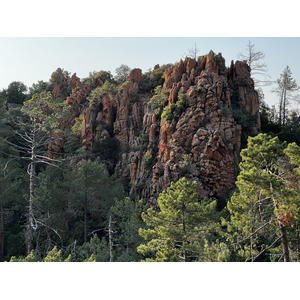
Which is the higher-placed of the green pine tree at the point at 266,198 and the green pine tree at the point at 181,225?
the green pine tree at the point at 266,198

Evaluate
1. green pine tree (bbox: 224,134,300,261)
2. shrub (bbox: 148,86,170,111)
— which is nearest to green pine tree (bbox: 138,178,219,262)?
green pine tree (bbox: 224,134,300,261)

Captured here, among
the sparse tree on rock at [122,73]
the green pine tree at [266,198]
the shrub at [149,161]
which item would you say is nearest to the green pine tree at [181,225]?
the green pine tree at [266,198]

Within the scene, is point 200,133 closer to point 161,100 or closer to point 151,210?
point 161,100

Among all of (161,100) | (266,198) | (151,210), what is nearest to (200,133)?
(161,100)

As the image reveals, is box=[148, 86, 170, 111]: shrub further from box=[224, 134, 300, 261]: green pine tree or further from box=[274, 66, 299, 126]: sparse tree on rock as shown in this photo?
box=[224, 134, 300, 261]: green pine tree

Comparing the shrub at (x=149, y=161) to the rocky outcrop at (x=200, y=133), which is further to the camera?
the shrub at (x=149, y=161)

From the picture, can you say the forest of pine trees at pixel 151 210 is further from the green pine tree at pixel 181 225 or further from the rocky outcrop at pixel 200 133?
the rocky outcrop at pixel 200 133

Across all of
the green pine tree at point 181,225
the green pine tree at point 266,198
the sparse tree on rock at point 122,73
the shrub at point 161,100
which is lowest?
the green pine tree at point 181,225

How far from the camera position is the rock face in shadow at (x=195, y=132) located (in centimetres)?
1121

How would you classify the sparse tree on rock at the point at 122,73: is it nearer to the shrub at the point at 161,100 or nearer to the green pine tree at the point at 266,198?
the shrub at the point at 161,100

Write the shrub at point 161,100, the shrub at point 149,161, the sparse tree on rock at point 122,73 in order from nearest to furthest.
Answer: the shrub at point 149,161 → the shrub at point 161,100 → the sparse tree on rock at point 122,73

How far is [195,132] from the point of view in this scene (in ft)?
38.8

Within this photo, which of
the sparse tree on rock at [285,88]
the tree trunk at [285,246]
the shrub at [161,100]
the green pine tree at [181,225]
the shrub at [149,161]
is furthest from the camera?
the shrub at [161,100]
